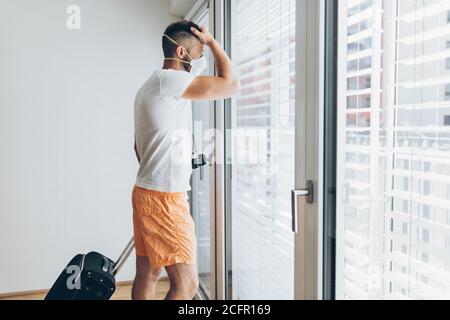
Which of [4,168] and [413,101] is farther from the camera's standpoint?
[4,168]

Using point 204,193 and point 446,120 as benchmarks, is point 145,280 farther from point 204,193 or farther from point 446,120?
point 446,120

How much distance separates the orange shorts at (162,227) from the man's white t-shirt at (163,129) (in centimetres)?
3

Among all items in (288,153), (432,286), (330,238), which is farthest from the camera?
(288,153)

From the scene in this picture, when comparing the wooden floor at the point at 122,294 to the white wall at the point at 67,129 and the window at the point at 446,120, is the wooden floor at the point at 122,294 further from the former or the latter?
the window at the point at 446,120

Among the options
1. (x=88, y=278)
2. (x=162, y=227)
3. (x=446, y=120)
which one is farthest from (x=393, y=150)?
(x=88, y=278)

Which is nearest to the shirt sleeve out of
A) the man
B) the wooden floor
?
the man

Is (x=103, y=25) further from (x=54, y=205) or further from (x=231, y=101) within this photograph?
(x=54, y=205)

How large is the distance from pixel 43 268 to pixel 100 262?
0.20 m

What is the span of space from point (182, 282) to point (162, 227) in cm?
21

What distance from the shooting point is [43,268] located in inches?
51.9

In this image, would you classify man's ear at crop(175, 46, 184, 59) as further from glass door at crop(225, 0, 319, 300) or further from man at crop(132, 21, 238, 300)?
glass door at crop(225, 0, 319, 300)

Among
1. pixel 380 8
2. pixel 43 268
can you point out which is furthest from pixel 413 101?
pixel 43 268

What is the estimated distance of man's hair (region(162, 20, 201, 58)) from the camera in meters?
1.27
